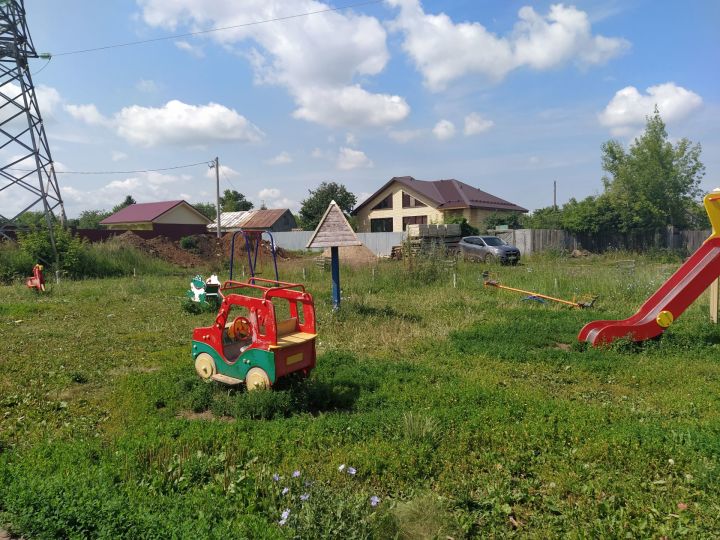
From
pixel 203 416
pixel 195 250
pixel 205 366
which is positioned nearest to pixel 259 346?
pixel 203 416

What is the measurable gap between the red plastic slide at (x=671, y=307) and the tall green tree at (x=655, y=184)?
78.1 ft

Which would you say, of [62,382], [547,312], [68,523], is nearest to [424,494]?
[68,523]

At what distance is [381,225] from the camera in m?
46.6

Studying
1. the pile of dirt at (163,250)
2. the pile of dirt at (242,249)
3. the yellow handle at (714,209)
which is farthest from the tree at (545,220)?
the yellow handle at (714,209)

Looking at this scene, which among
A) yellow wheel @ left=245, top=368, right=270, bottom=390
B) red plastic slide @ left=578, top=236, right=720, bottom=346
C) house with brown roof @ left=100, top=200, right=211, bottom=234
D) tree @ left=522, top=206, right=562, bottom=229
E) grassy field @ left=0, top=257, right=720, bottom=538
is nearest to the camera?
grassy field @ left=0, top=257, right=720, bottom=538

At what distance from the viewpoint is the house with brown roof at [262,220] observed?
53844 millimetres

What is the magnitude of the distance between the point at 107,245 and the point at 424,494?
23414mm

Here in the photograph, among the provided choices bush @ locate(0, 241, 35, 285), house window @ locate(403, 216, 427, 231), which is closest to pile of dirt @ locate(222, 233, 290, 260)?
bush @ locate(0, 241, 35, 285)

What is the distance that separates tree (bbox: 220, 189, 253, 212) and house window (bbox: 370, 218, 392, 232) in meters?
29.0

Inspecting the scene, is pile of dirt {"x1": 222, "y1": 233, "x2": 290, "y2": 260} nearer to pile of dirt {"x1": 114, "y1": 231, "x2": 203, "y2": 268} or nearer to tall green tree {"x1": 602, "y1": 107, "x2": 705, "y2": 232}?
pile of dirt {"x1": 114, "y1": 231, "x2": 203, "y2": 268}

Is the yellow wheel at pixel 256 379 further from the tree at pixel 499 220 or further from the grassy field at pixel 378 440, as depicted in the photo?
the tree at pixel 499 220

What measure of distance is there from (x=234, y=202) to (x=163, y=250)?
43304mm

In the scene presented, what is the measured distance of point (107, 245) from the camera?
23.3 meters

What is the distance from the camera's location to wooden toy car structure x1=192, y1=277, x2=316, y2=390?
5.59 meters
